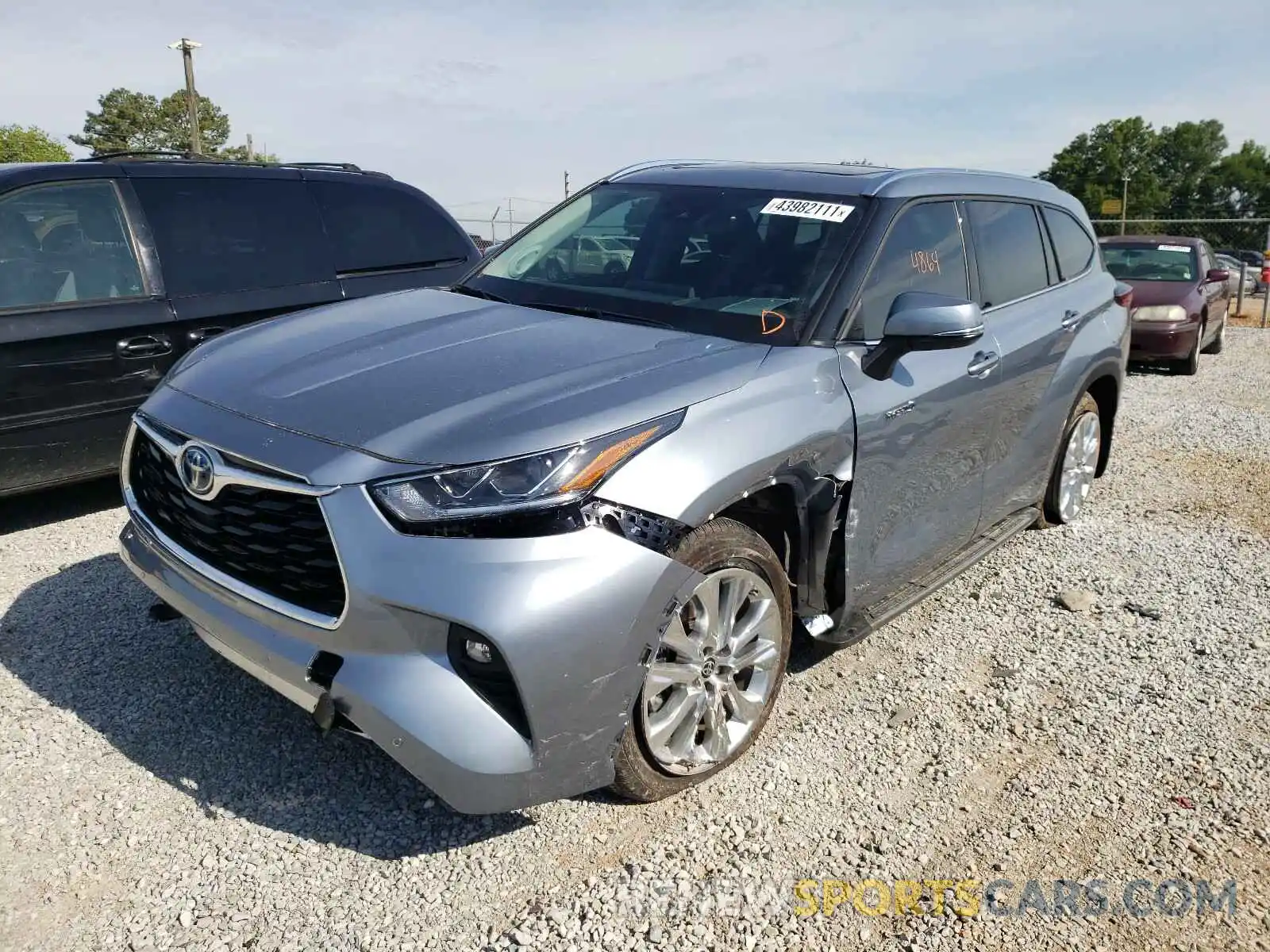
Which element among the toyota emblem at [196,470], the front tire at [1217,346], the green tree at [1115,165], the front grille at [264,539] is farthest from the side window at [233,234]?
the green tree at [1115,165]

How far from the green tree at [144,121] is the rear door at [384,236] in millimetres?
57893

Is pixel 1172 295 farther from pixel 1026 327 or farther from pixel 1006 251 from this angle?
pixel 1026 327

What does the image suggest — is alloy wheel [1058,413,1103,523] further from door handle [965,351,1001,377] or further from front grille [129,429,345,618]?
front grille [129,429,345,618]

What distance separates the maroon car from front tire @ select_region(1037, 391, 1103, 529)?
18.9ft

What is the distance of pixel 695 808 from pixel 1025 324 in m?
2.63

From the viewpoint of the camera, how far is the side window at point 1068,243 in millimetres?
4898

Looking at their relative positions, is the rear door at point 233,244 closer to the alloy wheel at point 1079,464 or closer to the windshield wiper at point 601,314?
the windshield wiper at point 601,314

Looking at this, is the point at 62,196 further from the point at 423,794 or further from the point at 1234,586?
the point at 1234,586

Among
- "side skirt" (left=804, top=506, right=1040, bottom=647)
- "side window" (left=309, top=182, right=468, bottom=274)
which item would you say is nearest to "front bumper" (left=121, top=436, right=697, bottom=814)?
"side skirt" (left=804, top=506, right=1040, bottom=647)

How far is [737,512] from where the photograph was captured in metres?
2.98

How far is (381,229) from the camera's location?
628 cm

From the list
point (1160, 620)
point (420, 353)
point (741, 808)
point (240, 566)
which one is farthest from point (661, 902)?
point (1160, 620)

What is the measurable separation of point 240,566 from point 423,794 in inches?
34.3

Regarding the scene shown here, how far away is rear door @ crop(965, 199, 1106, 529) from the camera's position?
13.6 feet
